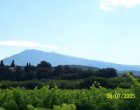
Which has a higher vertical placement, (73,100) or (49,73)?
(73,100)

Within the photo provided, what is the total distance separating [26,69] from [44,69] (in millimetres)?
3903

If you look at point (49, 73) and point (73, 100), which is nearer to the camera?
point (73, 100)

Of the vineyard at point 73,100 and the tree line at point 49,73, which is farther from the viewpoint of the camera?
the tree line at point 49,73

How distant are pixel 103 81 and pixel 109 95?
4180 cm

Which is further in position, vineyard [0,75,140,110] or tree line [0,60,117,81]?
tree line [0,60,117,81]

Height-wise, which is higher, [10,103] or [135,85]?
[135,85]

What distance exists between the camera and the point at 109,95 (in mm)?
11883

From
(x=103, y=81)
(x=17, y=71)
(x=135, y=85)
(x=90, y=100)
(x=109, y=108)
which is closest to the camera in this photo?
(x=135, y=85)

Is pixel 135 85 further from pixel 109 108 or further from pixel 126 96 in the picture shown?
pixel 109 108

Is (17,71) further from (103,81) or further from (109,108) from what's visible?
(109,108)

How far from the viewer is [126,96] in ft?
32.7

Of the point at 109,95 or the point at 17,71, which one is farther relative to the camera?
the point at 17,71

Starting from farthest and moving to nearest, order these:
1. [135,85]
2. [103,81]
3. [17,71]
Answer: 1. [17,71]
2. [103,81]
3. [135,85]

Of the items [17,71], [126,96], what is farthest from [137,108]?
[17,71]
